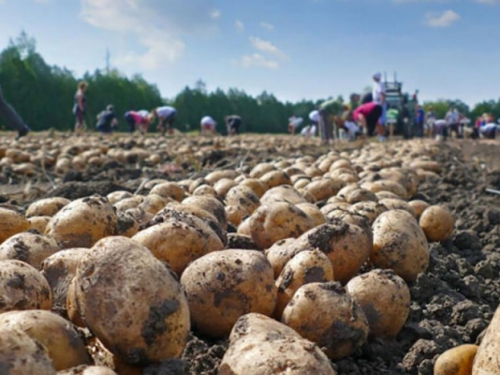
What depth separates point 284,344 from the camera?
1.83 metres

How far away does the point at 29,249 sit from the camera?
102 inches

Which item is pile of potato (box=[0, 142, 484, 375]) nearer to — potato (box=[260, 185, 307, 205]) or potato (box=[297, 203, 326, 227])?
potato (box=[297, 203, 326, 227])

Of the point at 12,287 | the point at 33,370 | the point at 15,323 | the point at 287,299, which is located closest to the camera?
the point at 33,370

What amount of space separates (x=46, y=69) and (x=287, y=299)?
48.3 metres

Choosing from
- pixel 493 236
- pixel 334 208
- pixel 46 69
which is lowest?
pixel 493 236

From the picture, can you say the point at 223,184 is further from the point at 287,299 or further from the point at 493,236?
the point at 287,299

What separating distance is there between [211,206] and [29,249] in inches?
51.6

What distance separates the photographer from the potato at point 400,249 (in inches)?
124

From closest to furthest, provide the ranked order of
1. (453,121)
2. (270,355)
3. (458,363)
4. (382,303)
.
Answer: (270,355), (458,363), (382,303), (453,121)

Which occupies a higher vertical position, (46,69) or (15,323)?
(46,69)

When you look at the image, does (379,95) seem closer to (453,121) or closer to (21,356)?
(453,121)

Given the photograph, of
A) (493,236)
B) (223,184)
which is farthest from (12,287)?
(493,236)

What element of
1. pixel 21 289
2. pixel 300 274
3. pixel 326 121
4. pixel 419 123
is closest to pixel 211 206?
pixel 300 274

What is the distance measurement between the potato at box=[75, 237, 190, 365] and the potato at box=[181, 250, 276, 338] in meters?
0.34
